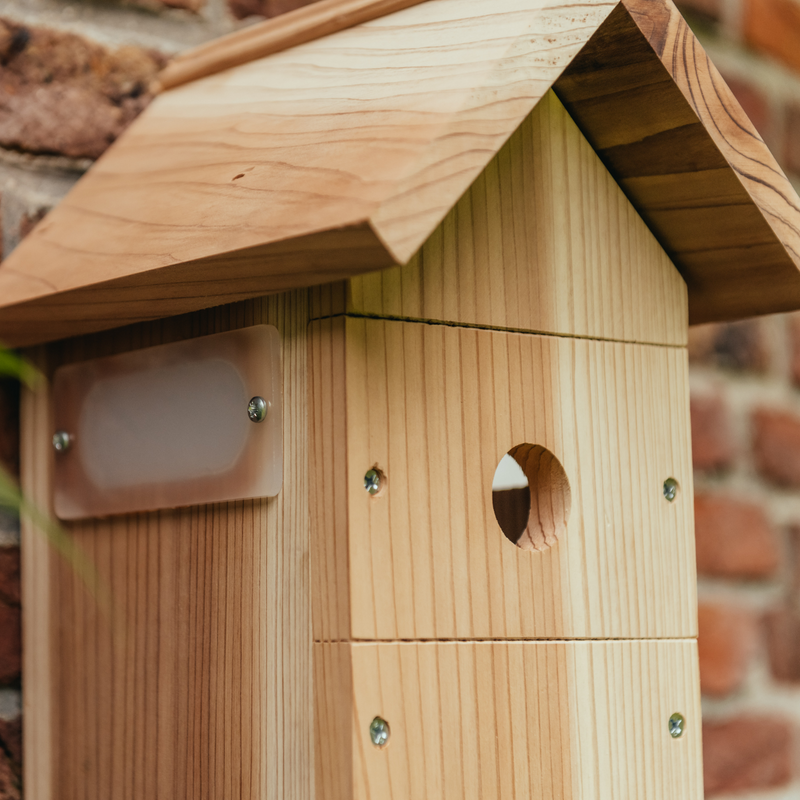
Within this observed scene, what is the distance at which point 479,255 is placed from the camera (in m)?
0.51

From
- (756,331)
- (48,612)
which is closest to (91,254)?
(48,612)

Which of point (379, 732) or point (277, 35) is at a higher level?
point (277, 35)

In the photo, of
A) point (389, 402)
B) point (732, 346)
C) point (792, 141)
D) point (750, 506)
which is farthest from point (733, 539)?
point (389, 402)

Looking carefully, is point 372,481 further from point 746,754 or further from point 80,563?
point 746,754

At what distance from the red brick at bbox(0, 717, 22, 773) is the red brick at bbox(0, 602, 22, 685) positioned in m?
0.02

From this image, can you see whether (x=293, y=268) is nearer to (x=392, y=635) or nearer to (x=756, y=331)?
(x=392, y=635)

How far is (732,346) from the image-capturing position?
996mm

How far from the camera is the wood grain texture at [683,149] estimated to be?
505 mm

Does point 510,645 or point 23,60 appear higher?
point 23,60

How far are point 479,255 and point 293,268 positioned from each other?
11cm

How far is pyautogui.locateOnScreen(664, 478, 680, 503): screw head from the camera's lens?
573 mm

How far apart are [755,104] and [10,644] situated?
0.73m

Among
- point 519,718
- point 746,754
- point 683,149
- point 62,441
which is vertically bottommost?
point 746,754

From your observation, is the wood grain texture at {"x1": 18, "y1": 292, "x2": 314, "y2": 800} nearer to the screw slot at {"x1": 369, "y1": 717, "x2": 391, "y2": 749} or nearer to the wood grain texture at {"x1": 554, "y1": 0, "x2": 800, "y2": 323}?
the screw slot at {"x1": 369, "y1": 717, "x2": 391, "y2": 749}
